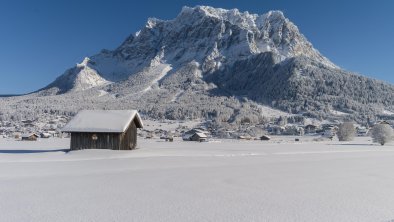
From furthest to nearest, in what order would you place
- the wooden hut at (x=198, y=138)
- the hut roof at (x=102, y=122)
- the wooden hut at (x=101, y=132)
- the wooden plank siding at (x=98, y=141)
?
the wooden hut at (x=198, y=138) < the wooden plank siding at (x=98, y=141) < the wooden hut at (x=101, y=132) < the hut roof at (x=102, y=122)

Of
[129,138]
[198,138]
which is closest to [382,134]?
[198,138]

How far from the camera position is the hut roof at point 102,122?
3541 centimetres

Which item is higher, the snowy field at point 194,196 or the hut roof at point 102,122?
the hut roof at point 102,122

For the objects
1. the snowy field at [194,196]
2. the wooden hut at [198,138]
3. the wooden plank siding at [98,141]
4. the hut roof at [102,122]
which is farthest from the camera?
the wooden hut at [198,138]

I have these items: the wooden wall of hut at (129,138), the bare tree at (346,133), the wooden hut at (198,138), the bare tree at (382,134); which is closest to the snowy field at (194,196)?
the wooden wall of hut at (129,138)

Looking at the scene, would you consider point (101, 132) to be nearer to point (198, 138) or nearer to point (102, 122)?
point (102, 122)

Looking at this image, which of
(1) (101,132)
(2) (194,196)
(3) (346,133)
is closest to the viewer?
(2) (194,196)

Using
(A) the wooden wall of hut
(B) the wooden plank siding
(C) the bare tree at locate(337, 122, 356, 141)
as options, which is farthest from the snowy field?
(C) the bare tree at locate(337, 122, 356, 141)

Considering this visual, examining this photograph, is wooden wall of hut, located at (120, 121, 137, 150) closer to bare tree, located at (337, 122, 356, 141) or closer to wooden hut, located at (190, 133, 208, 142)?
wooden hut, located at (190, 133, 208, 142)

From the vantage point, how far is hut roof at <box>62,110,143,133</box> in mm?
35406

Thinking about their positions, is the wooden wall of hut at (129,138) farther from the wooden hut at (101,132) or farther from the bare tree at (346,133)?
the bare tree at (346,133)

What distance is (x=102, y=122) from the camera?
1433 inches

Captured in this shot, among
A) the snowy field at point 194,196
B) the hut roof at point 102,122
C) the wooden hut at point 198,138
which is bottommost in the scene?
the snowy field at point 194,196

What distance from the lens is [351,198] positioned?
43.7 ft
